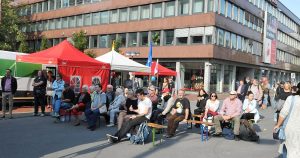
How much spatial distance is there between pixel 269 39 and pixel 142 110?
155ft

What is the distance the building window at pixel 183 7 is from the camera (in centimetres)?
3808

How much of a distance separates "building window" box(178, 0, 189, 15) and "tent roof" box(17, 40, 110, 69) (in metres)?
23.0

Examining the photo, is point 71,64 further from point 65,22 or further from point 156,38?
point 65,22

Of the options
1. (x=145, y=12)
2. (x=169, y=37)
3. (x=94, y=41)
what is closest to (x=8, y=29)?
(x=94, y=41)

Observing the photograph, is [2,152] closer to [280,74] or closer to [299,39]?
[280,74]

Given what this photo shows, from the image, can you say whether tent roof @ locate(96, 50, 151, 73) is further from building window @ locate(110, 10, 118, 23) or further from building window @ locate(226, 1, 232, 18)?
building window @ locate(110, 10, 118, 23)

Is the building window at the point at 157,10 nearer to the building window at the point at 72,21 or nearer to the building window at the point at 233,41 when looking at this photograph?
the building window at the point at 233,41

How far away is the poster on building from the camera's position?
51688 mm

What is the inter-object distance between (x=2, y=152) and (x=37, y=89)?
20.8ft

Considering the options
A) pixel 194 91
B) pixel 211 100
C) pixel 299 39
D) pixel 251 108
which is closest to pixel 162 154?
pixel 211 100

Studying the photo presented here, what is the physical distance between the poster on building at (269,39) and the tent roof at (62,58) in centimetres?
3969

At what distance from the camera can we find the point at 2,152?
766 cm

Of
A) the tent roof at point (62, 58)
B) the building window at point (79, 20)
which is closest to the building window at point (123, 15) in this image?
the building window at point (79, 20)

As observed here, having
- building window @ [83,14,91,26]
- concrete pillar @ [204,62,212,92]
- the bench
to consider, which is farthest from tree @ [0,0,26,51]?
the bench
